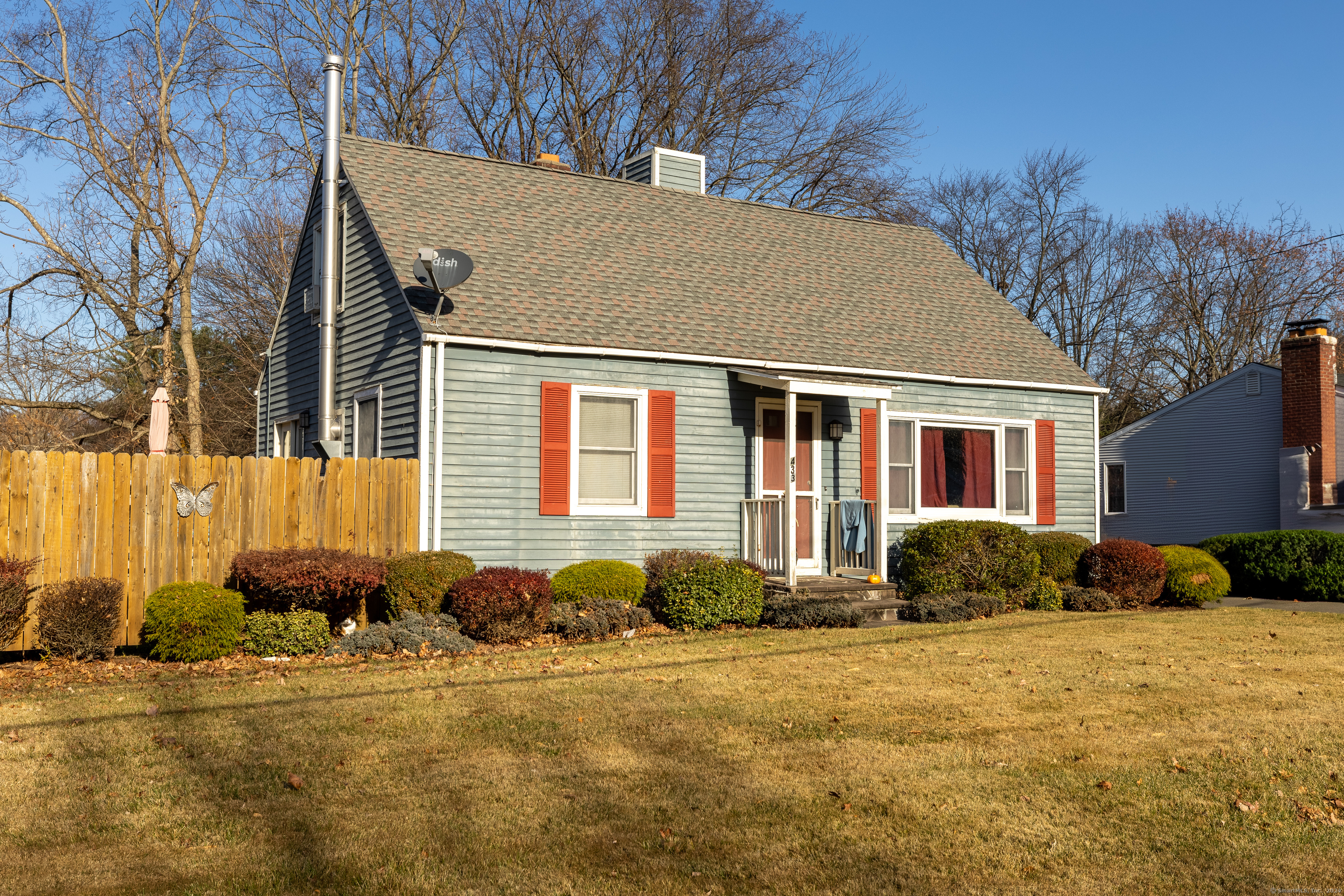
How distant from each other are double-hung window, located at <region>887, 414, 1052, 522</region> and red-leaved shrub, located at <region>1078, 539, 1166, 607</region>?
1.52m

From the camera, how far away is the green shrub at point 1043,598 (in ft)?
44.1

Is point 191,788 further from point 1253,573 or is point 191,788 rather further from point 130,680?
point 1253,573

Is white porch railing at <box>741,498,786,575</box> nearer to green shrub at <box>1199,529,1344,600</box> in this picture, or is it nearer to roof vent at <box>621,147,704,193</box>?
roof vent at <box>621,147,704,193</box>

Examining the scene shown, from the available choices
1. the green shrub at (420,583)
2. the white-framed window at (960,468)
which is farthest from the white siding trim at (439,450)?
the white-framed window at (960,468)

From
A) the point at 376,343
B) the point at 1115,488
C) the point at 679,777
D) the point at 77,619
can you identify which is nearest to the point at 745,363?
the point at 376,343

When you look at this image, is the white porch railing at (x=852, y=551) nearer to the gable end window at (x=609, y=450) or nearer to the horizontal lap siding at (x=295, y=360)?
the gable end window at (x=609, y=450)

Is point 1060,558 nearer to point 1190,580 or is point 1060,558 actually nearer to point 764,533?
point 1190,580

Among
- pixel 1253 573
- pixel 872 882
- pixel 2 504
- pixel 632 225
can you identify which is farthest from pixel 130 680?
pixel 1253 573

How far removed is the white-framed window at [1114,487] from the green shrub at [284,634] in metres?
23.1

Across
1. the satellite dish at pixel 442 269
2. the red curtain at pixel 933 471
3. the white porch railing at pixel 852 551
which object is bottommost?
the white porch railing at pixel 852 551

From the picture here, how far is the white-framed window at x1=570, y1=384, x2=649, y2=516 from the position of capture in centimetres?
1242

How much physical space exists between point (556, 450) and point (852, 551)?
413 cm

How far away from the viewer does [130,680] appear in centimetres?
840

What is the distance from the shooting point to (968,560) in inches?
518
